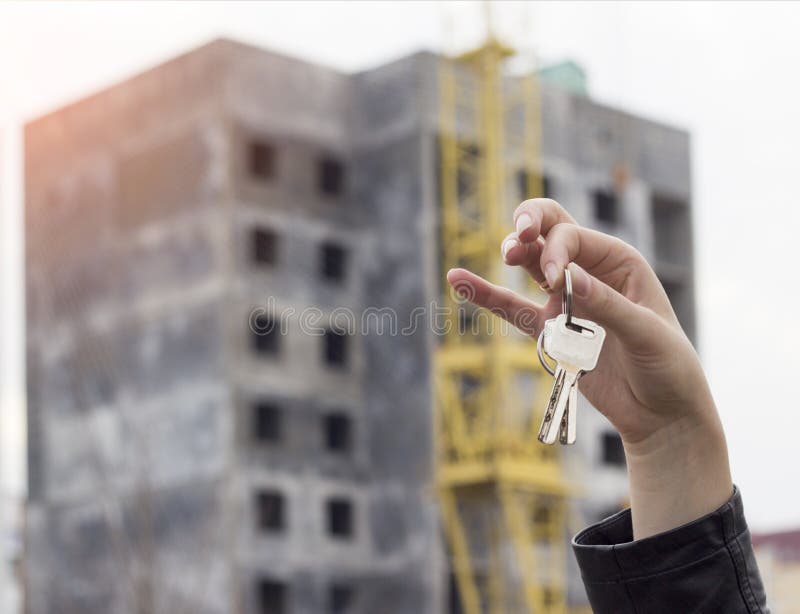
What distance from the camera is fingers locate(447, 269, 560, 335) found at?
2.77 m

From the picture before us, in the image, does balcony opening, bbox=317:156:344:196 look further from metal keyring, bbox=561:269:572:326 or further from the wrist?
metal keyring, bbox=561:269:572:326

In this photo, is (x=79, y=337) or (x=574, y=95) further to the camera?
(x=574, y=95)

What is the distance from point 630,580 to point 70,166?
48685 millimetres

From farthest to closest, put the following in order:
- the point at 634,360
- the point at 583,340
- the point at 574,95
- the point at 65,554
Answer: the point at 574,95, the point at 65,554, the point at 634,360, the point at 583,340

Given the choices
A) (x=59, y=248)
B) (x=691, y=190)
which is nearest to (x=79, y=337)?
(x=59, y=248)

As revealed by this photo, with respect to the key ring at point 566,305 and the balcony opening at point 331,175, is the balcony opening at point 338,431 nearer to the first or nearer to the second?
the balcony opening at point 331,175

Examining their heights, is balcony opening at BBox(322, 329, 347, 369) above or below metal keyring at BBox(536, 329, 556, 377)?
above

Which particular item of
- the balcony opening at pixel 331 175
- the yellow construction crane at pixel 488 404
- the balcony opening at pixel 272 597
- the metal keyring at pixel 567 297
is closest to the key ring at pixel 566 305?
the metal keyring at pixel 567 297

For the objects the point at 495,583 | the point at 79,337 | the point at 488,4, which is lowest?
the point at 495,583

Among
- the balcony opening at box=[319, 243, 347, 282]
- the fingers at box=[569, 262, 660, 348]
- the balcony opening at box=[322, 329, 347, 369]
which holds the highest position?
the balcony opening at box=[319, 243, 347, 282]

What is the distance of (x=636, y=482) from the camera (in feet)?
9.41

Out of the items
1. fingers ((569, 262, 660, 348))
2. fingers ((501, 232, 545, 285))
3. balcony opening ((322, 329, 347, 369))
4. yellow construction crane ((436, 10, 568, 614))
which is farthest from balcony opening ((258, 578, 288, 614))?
fingers ((569, 262, 660, 348))

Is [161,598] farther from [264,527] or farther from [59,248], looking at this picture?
[59,248]

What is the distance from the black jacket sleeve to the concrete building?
140 feet
